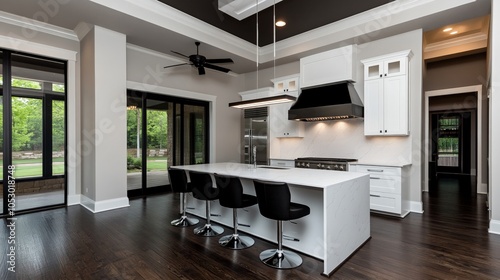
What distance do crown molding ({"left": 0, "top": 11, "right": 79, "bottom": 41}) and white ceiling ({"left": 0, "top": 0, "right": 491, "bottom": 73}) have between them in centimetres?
1

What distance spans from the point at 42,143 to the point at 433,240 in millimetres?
6413

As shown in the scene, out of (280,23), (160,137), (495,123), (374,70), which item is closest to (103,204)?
(160,137)

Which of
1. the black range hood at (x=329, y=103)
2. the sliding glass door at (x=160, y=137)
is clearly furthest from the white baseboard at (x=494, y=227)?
the sliding glass door at (x=160, y=137)

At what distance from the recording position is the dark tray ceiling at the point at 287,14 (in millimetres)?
4293

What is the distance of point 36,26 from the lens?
438 centimetres

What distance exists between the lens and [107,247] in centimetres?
298

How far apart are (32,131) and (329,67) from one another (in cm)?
570

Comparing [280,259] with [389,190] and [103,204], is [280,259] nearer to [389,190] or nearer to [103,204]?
[389,190]

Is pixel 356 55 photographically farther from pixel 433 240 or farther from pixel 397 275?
pixel 397 275

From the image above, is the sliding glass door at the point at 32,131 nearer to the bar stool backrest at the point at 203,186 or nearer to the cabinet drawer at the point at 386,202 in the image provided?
the bar stool backrest at the point at 203,186

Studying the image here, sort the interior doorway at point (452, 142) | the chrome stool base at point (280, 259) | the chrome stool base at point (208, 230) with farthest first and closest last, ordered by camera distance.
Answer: the interior doorway at point (452, 142) < the chrome stool base at point (208, 230) < the chrome stool base at point (280, 259)

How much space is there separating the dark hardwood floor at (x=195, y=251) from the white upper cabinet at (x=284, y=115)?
8.33ft

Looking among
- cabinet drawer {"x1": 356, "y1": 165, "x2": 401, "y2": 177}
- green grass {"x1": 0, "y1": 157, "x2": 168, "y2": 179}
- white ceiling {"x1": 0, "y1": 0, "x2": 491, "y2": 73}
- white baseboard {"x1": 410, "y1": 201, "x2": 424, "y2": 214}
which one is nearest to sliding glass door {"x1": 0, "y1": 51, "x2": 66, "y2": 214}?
green grass {"x1": 0, "y1": 157, "x2": 168, "y2": 179}

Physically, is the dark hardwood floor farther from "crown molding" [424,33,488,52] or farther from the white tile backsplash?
"crown molding" [424,33,488,52]
